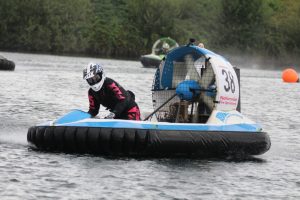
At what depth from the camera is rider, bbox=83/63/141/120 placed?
11.3 meters

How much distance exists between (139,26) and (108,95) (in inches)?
2397

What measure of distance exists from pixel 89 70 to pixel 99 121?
768mm

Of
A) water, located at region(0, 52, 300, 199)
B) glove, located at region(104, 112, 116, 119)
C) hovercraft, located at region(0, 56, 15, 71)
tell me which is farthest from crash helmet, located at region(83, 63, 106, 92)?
hovercraft, located at region(0, 56, 15, 71)

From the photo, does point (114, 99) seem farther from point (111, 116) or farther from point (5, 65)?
point (5, 65)

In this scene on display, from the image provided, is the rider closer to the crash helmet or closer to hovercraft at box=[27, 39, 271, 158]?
the crash helmet

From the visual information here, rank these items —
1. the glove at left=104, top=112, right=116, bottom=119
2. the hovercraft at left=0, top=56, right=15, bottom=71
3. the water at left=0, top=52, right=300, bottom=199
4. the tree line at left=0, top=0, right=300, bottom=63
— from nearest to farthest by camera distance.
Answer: the water at left=0, top=52, right=300, bottom=199
the glove at left=104, top=112, right=116, bottom=119
the hovercraft at left=0, top=56, right=15, bottom=71
the tree line at left=0, top=0, right=300, bottom=63

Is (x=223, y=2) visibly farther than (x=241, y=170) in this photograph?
Yes

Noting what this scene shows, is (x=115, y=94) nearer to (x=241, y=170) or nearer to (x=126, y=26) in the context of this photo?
(x=241, y=170)

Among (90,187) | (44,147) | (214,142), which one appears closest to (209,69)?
(214,142)

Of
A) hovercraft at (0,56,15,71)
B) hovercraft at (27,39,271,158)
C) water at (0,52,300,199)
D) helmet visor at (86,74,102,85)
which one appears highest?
helmet visor at (86,74,102,85)

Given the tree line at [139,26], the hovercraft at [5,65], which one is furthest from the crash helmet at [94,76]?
the tree line at [139,26]

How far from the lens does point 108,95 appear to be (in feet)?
37.6

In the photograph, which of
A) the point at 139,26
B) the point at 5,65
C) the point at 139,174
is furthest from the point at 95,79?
the point at 139,26

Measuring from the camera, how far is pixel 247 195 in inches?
361
